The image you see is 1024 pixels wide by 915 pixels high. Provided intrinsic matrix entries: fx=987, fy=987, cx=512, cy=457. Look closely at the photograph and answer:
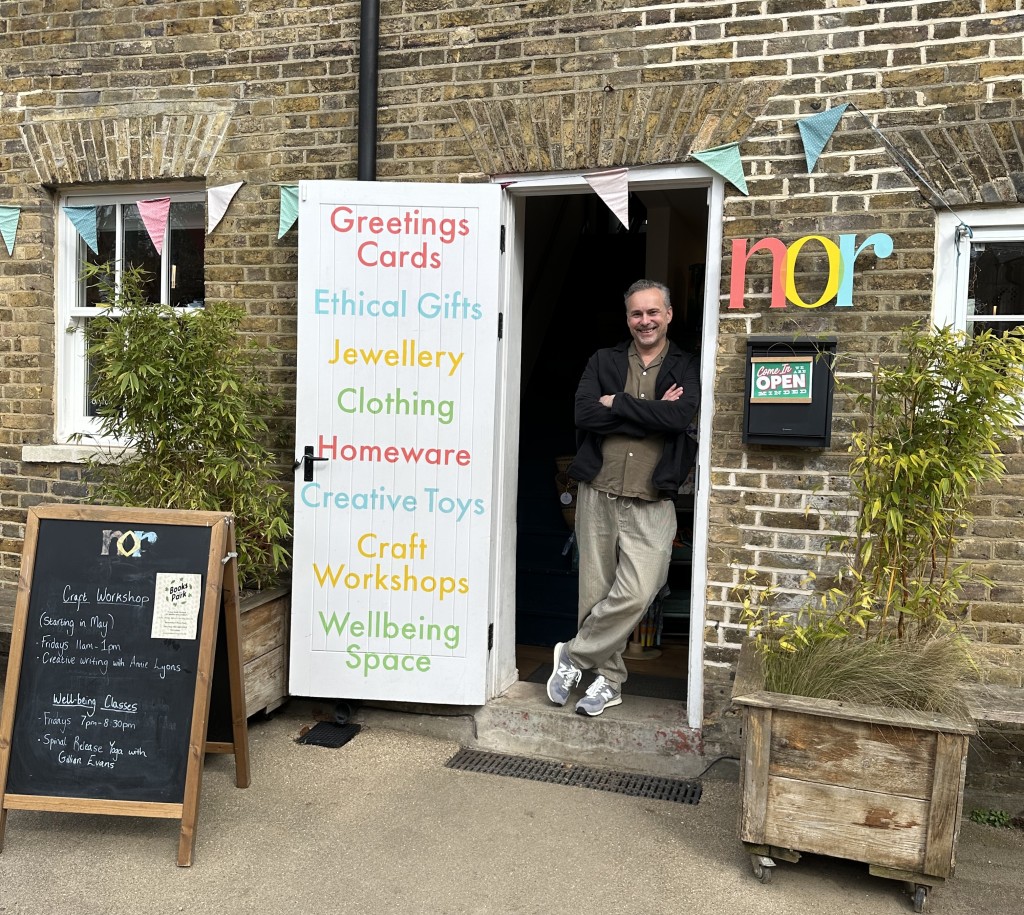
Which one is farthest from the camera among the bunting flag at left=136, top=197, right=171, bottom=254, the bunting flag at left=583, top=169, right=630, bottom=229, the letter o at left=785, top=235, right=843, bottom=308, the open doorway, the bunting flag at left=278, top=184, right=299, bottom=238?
the open doorway

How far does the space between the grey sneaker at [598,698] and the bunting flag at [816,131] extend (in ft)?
7.98

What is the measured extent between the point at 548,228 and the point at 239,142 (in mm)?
2621

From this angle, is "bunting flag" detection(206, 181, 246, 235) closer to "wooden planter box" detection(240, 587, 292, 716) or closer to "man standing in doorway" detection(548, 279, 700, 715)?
"wooden planter box" detection(240, 587, 292, 716)

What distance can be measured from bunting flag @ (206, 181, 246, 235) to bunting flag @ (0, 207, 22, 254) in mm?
1174

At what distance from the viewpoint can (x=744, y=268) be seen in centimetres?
415

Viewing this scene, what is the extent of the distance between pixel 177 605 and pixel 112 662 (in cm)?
31

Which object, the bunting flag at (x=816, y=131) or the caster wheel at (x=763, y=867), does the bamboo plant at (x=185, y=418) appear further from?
the bunting flag at (x=816, y=131)

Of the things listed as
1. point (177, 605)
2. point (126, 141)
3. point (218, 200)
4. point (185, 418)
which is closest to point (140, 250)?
point (126, 141)

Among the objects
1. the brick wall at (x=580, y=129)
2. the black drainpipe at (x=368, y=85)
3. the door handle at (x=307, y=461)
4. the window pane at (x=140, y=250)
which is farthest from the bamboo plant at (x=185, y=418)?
the black drainpipe at (x=368, y=85)

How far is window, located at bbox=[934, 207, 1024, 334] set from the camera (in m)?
3.95

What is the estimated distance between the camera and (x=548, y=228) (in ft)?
22.8

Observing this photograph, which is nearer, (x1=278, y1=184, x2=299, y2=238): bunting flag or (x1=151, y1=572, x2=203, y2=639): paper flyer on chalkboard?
(x1=151, y1=572, x2=203, y2=639): paper flyer on chalkboard

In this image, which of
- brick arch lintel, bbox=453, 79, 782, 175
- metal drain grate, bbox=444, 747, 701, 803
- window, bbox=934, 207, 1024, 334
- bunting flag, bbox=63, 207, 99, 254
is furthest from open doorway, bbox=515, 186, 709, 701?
bunting flag, bbox=63, 207, 99, 254

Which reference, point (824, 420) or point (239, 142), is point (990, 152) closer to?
point (824, 420)
